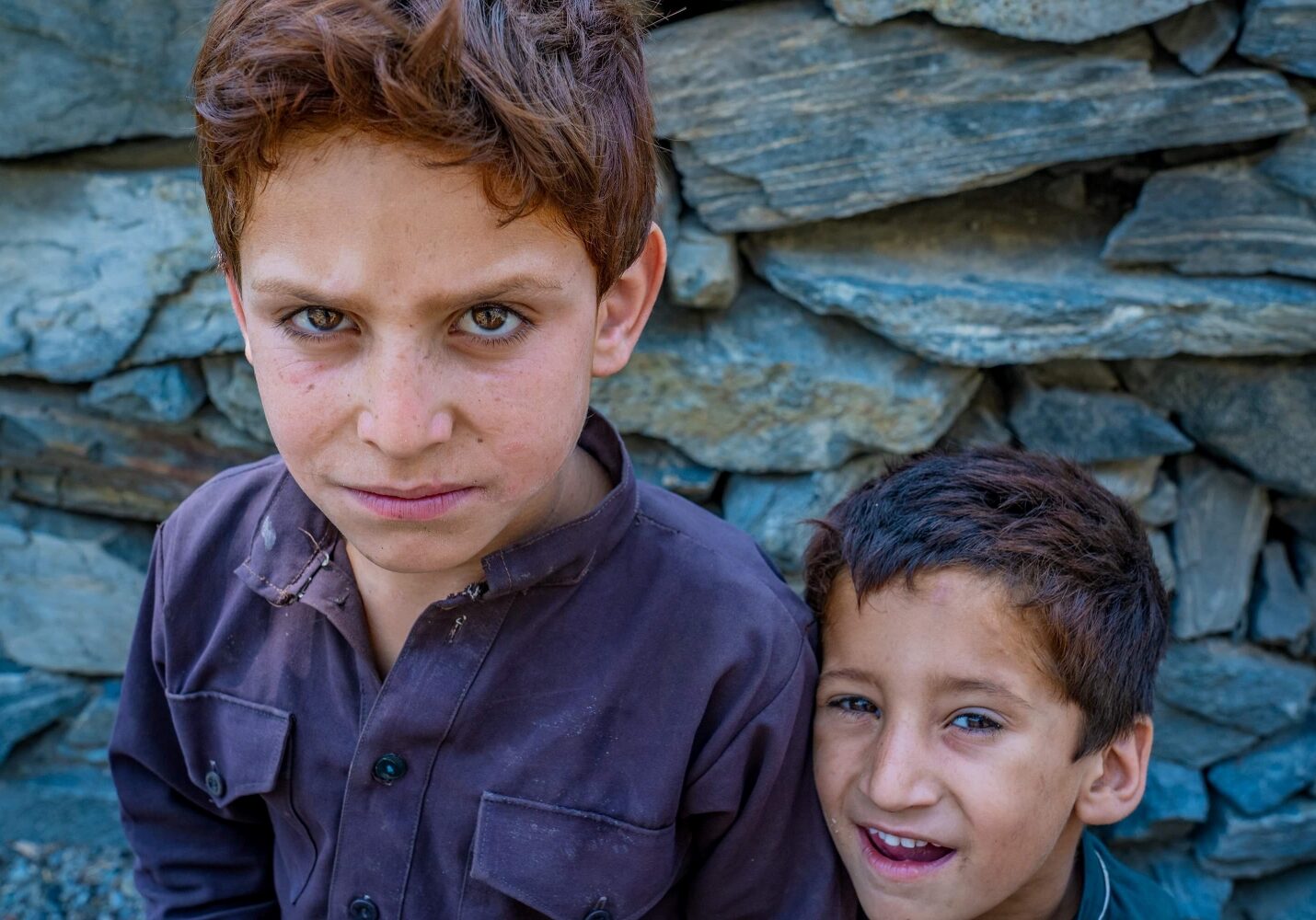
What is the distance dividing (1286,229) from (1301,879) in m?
1.54

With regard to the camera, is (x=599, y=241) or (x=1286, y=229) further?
(x=1286, y=229)

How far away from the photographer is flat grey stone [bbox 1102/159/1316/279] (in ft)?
7.11

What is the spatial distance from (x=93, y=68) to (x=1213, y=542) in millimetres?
2431

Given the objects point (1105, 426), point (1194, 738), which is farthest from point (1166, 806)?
point (1105, 426)

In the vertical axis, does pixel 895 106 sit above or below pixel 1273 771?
above

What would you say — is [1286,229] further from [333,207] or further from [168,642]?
[168,642]

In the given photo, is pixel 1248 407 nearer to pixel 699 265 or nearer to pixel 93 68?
pixel 699 265

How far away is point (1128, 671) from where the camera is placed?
5.41 feet

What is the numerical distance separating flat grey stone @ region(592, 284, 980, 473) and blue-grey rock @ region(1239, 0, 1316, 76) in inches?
29.9

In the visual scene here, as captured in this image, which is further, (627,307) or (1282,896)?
(1282,896)

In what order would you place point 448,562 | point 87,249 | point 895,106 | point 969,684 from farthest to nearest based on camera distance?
point 87,249, point 895,106, point 969,684, point 448,562

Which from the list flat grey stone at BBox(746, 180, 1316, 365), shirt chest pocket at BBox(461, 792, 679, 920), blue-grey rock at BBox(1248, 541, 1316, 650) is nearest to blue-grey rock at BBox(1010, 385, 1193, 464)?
flat grey stone at BBox(746, 180, 1316, 365)

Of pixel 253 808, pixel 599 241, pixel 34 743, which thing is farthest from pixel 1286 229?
pixel 34 743

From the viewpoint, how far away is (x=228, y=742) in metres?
1.61
